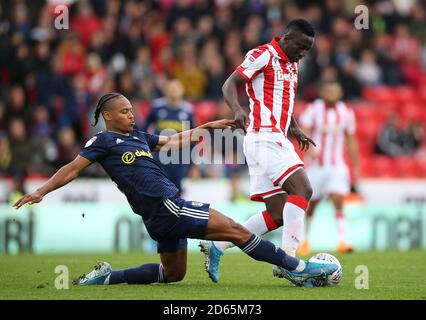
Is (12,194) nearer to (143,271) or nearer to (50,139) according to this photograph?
(50,139)

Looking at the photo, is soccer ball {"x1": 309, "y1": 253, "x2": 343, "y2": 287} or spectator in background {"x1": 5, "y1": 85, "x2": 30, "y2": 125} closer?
soccer ball {"x1": 309, "y1": 253, "x2": 343, "y2": 287}

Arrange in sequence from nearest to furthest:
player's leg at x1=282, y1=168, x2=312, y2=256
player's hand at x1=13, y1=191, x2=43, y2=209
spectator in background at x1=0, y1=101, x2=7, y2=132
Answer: player's hand at x1=13, y1=191, x2=43, y2=209 → player's leg at x1=282, y1=168, x2=312, y2=256 → spectator in background at x1=0, y1=101, x2=7, y2=132

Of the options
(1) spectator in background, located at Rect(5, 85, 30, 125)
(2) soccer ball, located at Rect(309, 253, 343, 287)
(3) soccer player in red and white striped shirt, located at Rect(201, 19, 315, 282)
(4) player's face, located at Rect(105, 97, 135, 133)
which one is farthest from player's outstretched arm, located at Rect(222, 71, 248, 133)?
(1) spectator in background, located at Rect(5, 85, 30, 125)

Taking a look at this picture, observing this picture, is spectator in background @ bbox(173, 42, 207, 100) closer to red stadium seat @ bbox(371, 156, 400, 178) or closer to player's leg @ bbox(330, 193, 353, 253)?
red stadium seat @ bbox(371, 156, 400, 178)

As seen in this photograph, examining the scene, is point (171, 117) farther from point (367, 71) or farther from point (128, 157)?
point (367, 71)

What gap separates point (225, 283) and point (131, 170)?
1498 mm

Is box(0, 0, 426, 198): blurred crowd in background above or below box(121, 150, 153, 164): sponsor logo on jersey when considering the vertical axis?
above

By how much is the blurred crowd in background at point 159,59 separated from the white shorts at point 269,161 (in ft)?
26.0

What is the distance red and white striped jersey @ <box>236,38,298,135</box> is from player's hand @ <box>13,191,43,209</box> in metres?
2.50

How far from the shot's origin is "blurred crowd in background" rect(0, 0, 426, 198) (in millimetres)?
18062

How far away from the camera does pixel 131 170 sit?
819 centimetres

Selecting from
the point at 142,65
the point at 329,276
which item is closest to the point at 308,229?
the point at 329,276

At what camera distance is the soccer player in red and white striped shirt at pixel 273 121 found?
29.9 feet
